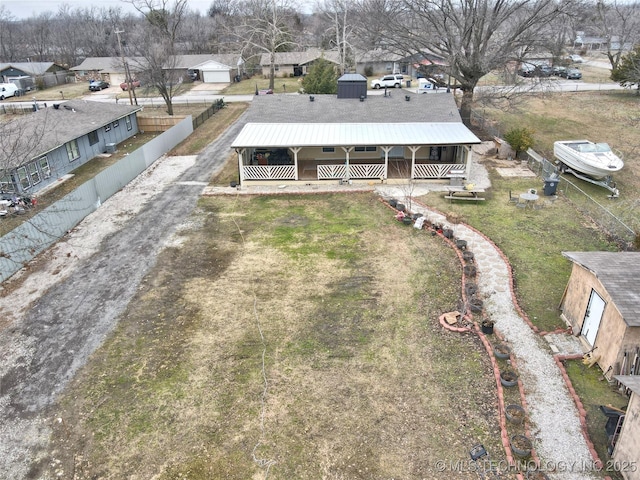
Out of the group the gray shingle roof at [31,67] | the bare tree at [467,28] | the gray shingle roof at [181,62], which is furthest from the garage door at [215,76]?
the bare tree at [467,28]

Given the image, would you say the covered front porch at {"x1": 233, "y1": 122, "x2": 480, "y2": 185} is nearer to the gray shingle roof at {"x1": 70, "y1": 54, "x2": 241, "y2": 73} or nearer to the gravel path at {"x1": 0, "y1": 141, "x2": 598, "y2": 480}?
the gravel path at {"x1": 0, "y1": 141, "x2": 598, "y2": 480}

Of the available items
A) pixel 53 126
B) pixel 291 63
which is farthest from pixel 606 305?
pixel 291 63

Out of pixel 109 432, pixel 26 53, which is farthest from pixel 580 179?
pixel 26 53

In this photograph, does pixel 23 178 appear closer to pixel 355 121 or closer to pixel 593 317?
pixel 355 121

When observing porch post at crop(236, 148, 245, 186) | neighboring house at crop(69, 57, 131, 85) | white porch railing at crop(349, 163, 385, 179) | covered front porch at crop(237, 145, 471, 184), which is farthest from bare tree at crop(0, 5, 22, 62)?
white porch railing at crop(349, 163, 385, 179)

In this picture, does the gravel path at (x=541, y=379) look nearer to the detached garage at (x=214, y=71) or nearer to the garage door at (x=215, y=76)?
the detached garage at (x=214, y=71)

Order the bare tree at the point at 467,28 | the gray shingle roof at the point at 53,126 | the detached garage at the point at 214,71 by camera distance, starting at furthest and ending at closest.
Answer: the detached garage at the point at 214,71
the bare tree at the point at 467,28
the gray shingle roof at the point at 53,126
